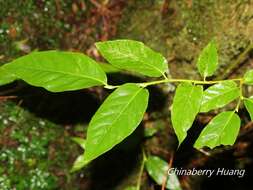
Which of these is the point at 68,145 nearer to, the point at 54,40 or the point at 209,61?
the point at 54,40

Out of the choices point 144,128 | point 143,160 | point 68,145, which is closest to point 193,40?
point 144,128

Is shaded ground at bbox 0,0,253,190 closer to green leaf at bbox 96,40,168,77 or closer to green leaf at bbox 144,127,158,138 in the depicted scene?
green leaf at bbox 144,127,158,138

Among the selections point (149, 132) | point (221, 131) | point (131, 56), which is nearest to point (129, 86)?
point (131, 56)

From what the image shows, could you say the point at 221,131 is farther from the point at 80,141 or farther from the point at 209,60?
A: the point at 80,141

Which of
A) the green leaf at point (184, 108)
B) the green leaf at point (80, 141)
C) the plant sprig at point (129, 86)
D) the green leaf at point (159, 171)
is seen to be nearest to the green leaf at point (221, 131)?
the plant sprig at point (129, 86)

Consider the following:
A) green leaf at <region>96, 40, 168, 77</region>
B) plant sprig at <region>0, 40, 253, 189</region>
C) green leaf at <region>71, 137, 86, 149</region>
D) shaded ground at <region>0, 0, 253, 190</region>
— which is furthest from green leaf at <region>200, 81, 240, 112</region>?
green leaf at <region>71, 137, 86, 149</region>

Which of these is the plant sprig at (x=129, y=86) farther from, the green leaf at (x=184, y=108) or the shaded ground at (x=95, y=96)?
the shaded ground at (x=95, y=96)

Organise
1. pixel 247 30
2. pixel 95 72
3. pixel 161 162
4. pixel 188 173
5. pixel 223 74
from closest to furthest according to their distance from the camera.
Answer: pixel 95 72
pixel 247 30
pixel 223 74
pixel 161 162
pixel 188 173
